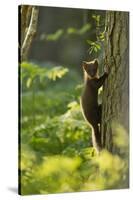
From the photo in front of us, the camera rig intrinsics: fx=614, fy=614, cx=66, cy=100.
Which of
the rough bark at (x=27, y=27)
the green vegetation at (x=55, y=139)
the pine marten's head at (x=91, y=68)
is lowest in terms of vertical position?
the green vegetation at (x=55, y=139)

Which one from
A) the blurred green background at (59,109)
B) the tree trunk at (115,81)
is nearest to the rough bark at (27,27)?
the blurred green background at (59,109)

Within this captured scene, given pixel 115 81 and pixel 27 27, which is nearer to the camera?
pixel 27 27

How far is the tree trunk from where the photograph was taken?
138 inches

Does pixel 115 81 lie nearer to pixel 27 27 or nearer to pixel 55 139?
pixel 55 139

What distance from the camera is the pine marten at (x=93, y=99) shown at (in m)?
3.44

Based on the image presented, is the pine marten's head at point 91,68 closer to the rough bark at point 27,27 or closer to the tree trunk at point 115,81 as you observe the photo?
the tree trunk at point 115,81

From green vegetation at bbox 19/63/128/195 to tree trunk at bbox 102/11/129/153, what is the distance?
125 mm

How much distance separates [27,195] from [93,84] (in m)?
0.72

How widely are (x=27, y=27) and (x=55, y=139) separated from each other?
63 cm

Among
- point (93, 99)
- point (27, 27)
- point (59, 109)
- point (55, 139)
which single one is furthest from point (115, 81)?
point (27, 27)

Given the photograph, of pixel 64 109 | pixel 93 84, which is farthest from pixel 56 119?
→ pixel 93 84

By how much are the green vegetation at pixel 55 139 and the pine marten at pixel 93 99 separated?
0.11 ft

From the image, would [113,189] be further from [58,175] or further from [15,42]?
[15,42]

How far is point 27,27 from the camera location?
3.29 m
